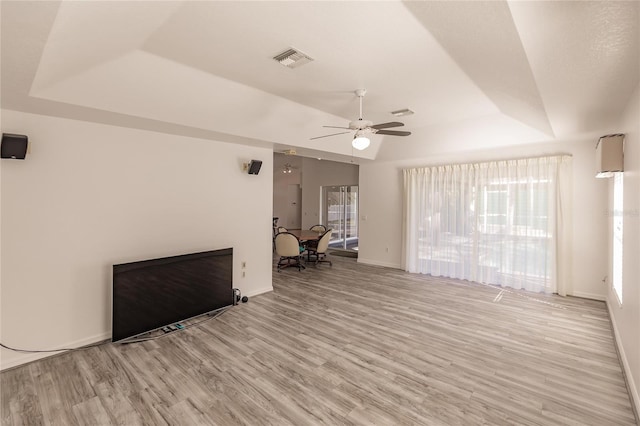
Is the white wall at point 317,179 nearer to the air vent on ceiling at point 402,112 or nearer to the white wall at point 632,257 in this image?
the air vent on ceiling at point 402,112

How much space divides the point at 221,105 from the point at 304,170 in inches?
261

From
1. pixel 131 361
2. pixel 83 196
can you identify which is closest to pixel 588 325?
pixel 131 361

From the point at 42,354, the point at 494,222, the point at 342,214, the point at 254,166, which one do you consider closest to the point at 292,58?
the point at 254,166

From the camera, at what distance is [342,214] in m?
9.55

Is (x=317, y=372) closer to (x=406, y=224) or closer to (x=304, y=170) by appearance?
(x=406, y=224)

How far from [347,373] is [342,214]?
7016mm

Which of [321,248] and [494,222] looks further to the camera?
[321,248]

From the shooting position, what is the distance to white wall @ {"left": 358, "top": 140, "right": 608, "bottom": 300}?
4637mm

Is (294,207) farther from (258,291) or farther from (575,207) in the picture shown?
(575,207)

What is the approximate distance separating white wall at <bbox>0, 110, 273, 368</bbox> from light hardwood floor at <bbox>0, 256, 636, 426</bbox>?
0.40 m

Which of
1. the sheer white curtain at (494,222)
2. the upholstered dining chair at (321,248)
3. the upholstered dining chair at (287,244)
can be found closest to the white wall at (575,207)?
the sheer white curtain at (494,222)

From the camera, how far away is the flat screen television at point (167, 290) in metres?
3.19

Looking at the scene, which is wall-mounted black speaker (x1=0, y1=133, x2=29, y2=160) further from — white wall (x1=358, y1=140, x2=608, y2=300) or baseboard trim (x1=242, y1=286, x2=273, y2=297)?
white wall (x1=358, y1=140, x2=608, y2=300)

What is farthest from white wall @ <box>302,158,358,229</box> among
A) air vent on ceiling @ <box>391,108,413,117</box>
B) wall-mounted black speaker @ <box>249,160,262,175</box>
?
wall-mounted black speaker @ <box>249,160,262,175</box>
